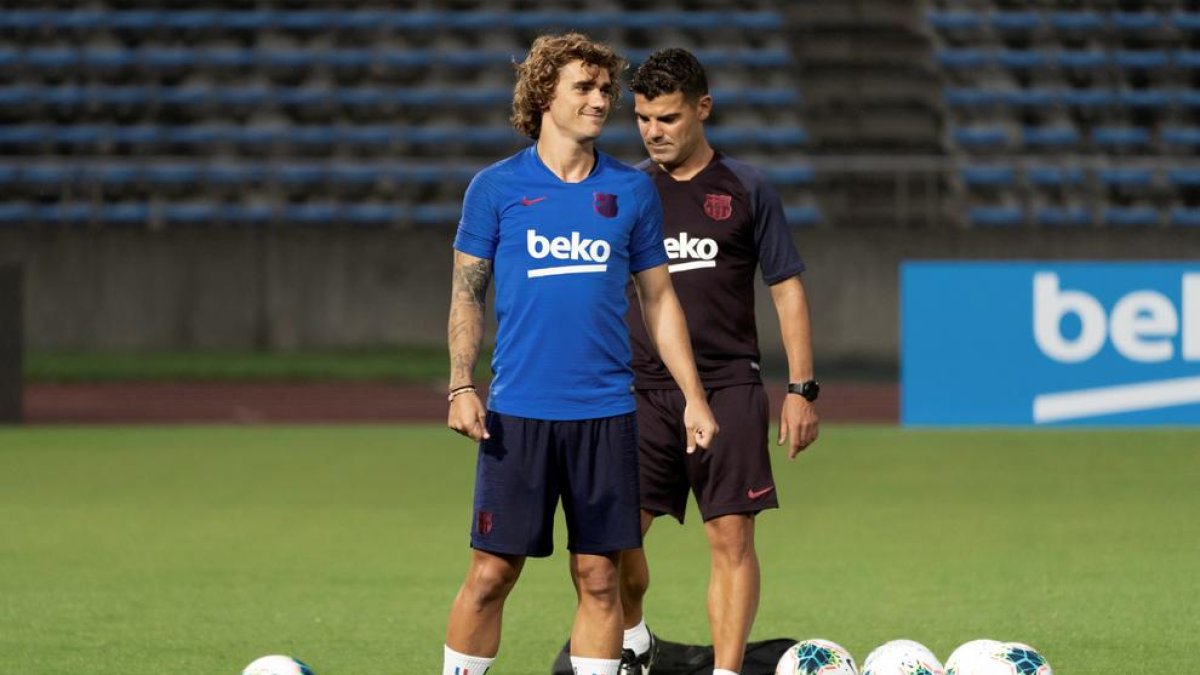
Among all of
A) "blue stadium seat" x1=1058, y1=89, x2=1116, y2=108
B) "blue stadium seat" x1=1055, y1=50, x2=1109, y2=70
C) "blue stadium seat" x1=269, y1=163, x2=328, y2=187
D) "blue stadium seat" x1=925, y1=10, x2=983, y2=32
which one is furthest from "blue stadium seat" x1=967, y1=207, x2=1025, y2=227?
"blue stadium seat" x1=269, y1=163, x2=328, y2=187

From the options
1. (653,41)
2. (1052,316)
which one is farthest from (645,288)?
(653,41)

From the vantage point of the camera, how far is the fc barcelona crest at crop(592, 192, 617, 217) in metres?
5.43

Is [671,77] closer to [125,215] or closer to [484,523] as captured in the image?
[484,523]

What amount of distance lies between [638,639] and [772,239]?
1.42m

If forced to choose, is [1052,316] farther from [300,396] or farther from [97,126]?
[97,126]

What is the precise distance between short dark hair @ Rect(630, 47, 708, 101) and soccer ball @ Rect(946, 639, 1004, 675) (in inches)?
74.1

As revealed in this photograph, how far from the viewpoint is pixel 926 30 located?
85.3 ft

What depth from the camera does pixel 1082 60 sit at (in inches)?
1000

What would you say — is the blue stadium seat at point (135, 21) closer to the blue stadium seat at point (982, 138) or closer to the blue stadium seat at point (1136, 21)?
the blue stadium seat at point (982, 138)

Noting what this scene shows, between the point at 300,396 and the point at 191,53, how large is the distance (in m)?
6.62

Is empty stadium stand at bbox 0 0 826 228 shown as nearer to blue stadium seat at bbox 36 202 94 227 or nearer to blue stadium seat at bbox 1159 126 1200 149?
blue stadium seat at bbox 36 202 94 227

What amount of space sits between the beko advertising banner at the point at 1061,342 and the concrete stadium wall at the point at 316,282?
268 inches

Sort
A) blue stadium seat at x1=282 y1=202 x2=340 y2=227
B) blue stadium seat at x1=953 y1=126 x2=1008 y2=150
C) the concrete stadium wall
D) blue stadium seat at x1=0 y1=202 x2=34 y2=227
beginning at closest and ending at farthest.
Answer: the concrete stadium wall
blue stadium seat at x1=0 y1=202 x2=34 y2=227
blue stadium seat at x1=282 y1=202 x2=340 y2=227
blue stadium seat at x1=953 y1=126 x2=1008 y2=150

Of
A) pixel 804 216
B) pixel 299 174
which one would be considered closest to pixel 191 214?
pixel 299 174
